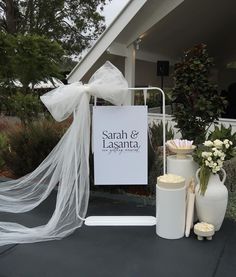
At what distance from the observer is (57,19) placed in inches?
948

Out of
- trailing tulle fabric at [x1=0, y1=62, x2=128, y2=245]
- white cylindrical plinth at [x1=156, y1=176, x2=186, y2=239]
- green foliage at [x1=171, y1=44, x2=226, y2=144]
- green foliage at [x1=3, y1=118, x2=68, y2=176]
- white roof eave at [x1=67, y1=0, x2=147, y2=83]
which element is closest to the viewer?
white cylindrical plinth at [x1=156, y1=176, x2=186, y2=239]

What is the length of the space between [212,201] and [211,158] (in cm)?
43

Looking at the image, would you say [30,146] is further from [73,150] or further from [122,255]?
[122,255]

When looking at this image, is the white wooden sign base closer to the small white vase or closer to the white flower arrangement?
the small white vase

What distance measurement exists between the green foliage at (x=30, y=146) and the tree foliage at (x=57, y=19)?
1904 cm

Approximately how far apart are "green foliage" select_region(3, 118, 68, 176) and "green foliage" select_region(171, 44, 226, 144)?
1.91 meters

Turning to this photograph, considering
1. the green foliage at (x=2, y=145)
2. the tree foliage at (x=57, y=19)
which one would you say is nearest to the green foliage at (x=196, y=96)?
the green foliage at (x=2, y=145)

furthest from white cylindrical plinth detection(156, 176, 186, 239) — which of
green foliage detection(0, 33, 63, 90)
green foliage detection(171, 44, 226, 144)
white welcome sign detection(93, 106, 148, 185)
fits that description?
green foliage detection(0, 33, 63, 90)

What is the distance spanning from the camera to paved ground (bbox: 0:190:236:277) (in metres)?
3.06

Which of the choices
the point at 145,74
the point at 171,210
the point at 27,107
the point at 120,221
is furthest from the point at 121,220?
the point at 145,74

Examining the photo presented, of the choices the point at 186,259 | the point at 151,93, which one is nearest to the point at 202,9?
the point at 151,93

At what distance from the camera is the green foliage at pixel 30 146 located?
5547 mm

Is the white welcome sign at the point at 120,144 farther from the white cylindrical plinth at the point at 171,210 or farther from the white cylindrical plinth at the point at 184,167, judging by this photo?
the white cylindrical plinth at the point at 171,210

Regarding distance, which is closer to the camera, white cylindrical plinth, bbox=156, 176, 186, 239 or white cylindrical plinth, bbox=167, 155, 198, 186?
white cylindrical plinth, bbox=156, 176, 186, 239
